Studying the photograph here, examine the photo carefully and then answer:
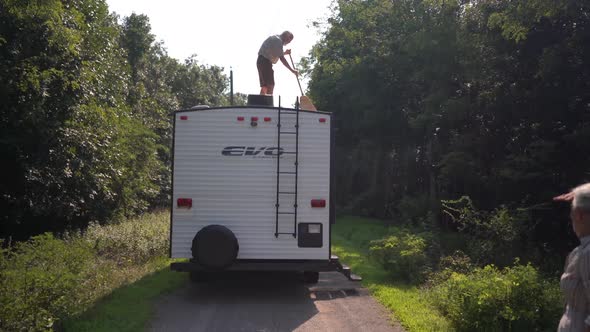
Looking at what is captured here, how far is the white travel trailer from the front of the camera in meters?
9.39

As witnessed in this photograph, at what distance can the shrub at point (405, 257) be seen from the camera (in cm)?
1075

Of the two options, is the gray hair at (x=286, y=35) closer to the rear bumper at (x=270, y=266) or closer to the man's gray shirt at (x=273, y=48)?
the man's gray shirt at (x=273, y=48)

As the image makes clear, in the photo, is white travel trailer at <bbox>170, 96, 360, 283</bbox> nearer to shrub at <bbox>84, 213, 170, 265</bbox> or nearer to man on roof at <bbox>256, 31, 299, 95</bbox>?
man on roof at <bbox>256, 31, 299, 95</bbox>

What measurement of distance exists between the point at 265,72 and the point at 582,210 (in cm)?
868

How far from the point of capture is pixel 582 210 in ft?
11.5

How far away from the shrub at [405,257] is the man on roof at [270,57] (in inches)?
148

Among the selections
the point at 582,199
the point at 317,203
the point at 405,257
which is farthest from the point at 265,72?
the point at 582,199

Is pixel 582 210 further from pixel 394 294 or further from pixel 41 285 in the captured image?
pixel 394 294

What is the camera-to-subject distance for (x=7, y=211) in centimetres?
1578

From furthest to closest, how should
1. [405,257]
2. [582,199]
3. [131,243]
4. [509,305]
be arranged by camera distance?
[131,243]
[405,257]
[509,305]
[582,199]

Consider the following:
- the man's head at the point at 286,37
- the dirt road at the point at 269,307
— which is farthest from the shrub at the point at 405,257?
the man's head at the point at 286,37

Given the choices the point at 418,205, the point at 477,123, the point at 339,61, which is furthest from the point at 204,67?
the point at 477,123

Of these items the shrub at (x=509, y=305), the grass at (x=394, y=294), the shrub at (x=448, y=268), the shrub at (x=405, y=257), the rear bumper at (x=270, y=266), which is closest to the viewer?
the shrub at (x=509, y=305)

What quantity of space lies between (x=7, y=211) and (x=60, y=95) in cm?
338
